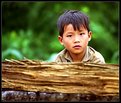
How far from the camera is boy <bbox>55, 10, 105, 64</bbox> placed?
2918 millimetres

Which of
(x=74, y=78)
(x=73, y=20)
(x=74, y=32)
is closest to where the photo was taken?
(x=74, y=78)

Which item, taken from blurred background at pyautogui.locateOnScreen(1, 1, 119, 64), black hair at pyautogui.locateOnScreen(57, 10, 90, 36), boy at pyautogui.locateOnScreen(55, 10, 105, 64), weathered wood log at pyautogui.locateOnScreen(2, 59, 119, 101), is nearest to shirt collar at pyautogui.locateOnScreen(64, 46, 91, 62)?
boy at pyautogui.locateOnScreen(55, 10, 105, 64)

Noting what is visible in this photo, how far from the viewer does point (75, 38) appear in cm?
291

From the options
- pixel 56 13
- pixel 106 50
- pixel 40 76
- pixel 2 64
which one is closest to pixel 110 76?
pixel 40 76

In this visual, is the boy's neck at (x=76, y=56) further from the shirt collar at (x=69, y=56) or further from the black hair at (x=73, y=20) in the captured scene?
the black hair at (x=73, y=20)

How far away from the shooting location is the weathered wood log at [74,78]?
254cm

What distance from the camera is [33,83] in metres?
2.57

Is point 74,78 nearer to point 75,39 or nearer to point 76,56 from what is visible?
point 75,39

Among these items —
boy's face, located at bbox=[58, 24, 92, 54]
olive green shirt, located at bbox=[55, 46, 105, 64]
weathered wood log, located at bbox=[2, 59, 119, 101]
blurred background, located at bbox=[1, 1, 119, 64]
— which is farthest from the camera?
blurred background, located at bbox=[1, 1, 119, 64]

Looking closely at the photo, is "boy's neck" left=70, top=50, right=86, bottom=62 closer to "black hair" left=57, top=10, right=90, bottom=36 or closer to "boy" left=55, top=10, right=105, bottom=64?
"boy" left=55, top=10, right=105, bottom=64

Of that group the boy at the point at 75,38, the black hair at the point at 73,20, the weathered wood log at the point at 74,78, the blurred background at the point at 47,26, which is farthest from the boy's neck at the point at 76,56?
the blurred background at the point at 47,26

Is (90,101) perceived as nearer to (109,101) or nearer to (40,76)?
(109,101)

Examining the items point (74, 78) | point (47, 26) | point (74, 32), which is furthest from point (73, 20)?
point (47, 26)

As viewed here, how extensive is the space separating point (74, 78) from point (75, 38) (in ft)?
1.39
